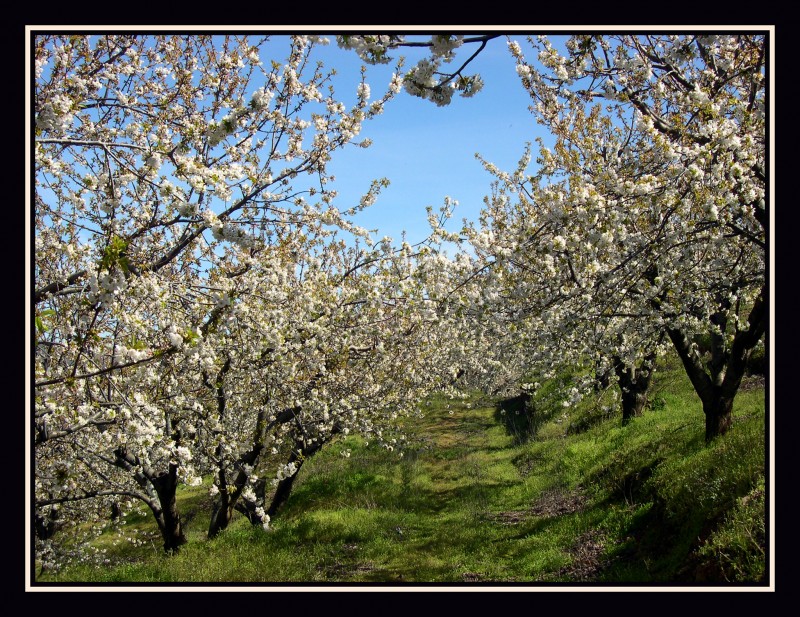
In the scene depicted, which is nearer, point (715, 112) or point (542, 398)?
point (715, 112)

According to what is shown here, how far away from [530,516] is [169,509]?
291 inches


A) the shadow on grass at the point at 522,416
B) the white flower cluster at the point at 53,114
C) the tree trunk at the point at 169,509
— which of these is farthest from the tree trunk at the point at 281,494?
the white flower cluster at the point at 53,114

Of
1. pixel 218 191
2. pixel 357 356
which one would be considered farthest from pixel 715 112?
pixel 357 356

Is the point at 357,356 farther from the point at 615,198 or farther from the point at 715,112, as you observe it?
the point at 715,112

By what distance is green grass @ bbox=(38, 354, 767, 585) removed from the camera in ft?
20.1

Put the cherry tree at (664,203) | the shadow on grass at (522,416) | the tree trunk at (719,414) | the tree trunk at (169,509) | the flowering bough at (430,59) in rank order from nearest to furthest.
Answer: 1. the flowering bough at (430,59)
2. the cherry tree at (664,203)
3. the tree trunk at (719,414)
4. the tree trunk at (169,509)
5. the shadow on grass at (522,416)

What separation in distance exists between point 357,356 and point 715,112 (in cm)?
745

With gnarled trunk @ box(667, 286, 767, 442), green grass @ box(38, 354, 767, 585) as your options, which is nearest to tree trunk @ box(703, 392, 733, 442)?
gnarled trunk @ box(667, 286, 767, 442)

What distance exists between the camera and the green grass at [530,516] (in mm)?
6137

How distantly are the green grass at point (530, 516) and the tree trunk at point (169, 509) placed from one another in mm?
443

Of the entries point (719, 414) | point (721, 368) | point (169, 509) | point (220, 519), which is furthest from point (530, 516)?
point (169, 509)

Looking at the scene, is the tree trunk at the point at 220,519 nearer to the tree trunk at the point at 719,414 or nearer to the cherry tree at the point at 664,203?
the cherry tree at the point at 664,203

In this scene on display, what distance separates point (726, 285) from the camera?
22.6 ft

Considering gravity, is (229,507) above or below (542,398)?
below
